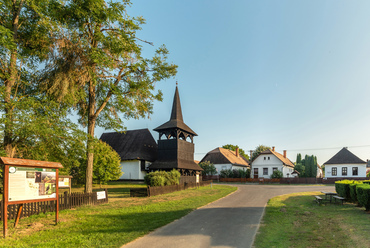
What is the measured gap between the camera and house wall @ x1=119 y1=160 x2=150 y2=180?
40.4 meters

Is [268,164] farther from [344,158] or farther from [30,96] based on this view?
[30,96]

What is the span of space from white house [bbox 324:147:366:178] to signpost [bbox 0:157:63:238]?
56.7 metres

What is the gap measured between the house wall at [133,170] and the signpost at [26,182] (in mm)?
30182

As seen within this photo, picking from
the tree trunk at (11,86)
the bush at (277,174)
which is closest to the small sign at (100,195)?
the tree trunk at (11,86)

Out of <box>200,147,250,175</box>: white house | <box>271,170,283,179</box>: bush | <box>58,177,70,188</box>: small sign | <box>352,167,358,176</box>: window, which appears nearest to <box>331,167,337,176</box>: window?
<box>352,167,358,176</box>: window

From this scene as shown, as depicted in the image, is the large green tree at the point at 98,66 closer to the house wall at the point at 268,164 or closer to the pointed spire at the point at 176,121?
the pointed spire at the point at 176,121

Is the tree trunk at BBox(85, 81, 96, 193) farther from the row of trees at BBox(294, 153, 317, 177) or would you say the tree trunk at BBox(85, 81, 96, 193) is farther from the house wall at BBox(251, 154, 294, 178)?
the row of trees at BBox(294, 153, 317, 177)

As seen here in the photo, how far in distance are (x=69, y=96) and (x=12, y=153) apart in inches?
191

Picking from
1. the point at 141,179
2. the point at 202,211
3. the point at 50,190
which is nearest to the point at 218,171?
the point at 141,179

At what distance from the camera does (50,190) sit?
10.5 m

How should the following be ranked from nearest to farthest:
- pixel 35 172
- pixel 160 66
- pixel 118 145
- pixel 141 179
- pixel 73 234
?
pixel 73 234 → pixel 35 172 → pixel 160 66 → pixel 141 179 → pixel 118 145

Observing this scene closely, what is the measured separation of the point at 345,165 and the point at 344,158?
156 centimetres

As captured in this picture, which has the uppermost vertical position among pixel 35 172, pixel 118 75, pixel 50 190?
pixel 118 75

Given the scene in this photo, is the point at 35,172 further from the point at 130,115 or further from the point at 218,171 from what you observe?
the point at 218,171
